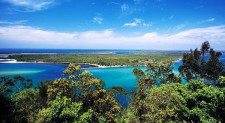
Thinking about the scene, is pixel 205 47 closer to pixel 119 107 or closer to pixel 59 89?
pixel 119 107

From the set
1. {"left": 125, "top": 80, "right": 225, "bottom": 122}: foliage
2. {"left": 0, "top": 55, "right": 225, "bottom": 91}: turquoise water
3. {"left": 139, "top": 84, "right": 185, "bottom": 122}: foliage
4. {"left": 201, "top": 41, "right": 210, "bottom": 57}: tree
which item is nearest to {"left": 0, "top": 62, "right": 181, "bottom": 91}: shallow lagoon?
{"left": 0, "top": 55, "right": 225, "bottom": 91}: turquoise water

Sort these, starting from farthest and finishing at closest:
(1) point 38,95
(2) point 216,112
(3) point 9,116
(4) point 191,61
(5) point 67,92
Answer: (4) point 191,61, (1) point 38,95, (5) point 67,92, (3) point 9,116, (2) point 216,112

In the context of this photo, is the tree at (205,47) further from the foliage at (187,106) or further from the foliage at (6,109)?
the foliage at (6,109)

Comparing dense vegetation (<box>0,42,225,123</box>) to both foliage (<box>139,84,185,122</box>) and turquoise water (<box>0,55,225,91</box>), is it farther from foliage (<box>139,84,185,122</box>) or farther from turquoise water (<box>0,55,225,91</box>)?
turquoise water (<box>0,55,225,91</box>)

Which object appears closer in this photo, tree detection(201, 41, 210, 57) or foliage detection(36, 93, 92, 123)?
foliage detection(36, 93, 92, 123)

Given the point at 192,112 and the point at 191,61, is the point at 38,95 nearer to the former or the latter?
the point at 192,112

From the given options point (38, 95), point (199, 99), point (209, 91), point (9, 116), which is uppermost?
point (209, 91)

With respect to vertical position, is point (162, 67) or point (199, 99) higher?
point (162, 67)

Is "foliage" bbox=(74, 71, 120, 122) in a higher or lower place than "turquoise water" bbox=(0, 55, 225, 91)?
higher

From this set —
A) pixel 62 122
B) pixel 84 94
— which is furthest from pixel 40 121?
pixel 84 94
